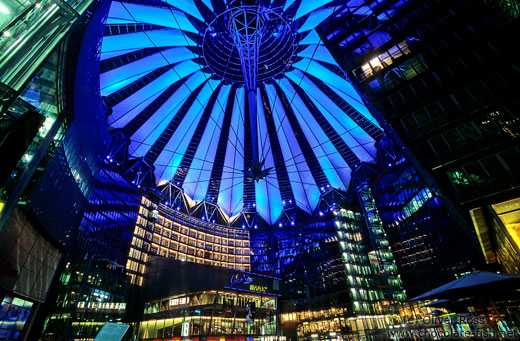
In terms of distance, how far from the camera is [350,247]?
59.2 meters

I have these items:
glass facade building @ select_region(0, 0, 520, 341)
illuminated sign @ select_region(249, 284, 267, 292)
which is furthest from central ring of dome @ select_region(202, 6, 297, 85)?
illuminated sign @ select_region(249, 284, 267, 292)

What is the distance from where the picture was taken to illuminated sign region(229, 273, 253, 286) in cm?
3947

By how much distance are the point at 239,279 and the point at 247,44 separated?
3440 cm

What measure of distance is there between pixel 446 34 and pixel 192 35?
92.0 ft

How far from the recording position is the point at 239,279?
40.1 metres

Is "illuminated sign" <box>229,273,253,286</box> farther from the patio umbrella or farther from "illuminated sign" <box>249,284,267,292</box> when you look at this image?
the patio umbrella

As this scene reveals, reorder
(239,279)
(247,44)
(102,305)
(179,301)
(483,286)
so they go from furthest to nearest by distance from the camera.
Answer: (239,279)
(179,301)
(102,305)
(247,44)
(483,286)

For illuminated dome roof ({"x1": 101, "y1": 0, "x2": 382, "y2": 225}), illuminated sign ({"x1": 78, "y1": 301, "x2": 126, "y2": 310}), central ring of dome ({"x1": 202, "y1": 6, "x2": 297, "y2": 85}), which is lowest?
illuminated sign ({"x1": 78, "y1": 301, "x2": 126, "y2": 310})

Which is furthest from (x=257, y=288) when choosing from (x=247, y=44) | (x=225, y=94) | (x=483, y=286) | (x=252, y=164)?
(x=483, y=286)

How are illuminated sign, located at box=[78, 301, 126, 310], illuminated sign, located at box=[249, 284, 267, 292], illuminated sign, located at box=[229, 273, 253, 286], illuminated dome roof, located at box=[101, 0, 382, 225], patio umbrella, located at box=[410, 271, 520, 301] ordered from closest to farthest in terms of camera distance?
1. patio umbrella, located at box=[410, 271, 520, 301]
2. illuminated dome roof, located at box=[101, 0, 382, 225]
3. illuminated sign, located at box=[78, 301, 126, 310]
4. illuminated sign, located at box=[229, 273, 253, 286]
5. illuminated sign, located at box=[249, 284, 267, 292]

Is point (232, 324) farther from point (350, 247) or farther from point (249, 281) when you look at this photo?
point (350, 247)

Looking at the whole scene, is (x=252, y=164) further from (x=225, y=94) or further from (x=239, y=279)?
(x=239, y=279)

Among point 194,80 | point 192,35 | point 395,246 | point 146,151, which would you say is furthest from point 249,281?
point 192,35

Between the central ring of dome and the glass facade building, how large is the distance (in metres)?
0.37
